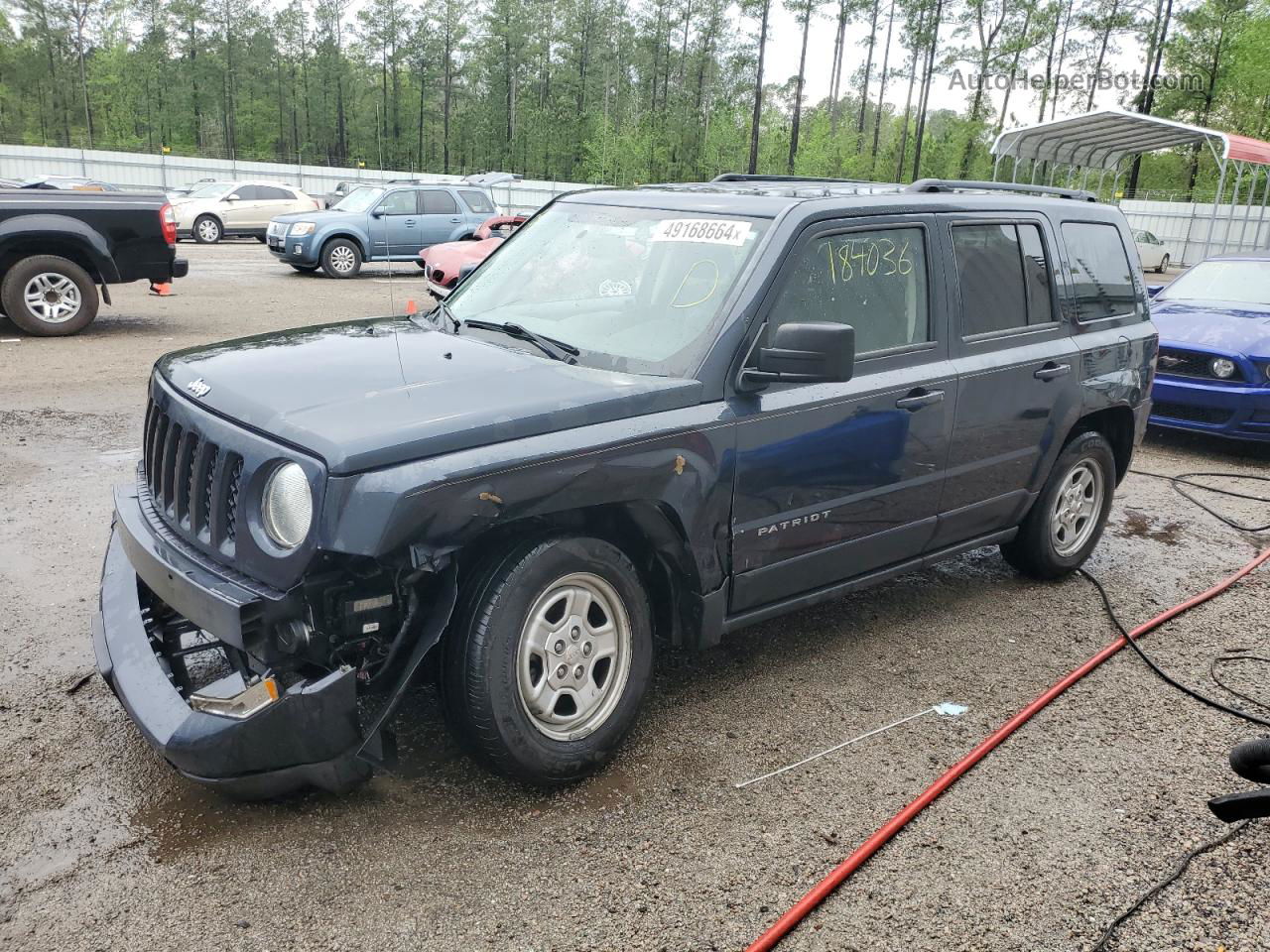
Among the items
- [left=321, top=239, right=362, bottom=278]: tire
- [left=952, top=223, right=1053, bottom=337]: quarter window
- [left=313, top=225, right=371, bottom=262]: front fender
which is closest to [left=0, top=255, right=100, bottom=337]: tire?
[left=313, top=225, right=371, bottom=262]: front fender

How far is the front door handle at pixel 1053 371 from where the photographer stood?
472cm

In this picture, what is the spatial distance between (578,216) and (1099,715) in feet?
9.49

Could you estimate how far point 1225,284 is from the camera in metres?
9.84

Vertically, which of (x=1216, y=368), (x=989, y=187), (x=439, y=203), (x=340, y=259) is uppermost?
(x=989, y=187)

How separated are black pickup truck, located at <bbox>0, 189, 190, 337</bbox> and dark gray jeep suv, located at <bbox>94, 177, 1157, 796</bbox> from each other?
8.08 metres

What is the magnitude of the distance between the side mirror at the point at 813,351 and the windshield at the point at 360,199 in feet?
59.4

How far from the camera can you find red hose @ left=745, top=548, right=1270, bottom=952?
8.96 ft

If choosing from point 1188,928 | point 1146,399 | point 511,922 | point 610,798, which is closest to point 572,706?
point 610,798

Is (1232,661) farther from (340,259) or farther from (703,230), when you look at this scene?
(340,259)

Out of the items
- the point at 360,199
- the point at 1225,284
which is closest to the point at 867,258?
the point at 1225,284

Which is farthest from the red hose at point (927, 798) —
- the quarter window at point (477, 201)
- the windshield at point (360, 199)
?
the windshield at point (360, 199)

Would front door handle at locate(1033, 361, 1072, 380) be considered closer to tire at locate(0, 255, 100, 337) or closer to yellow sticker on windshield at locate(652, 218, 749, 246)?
yellow sticker on windshield at locate(652, 218, 749, 246)

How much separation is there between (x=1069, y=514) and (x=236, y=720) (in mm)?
4203

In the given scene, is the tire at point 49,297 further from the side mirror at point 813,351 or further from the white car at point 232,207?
the white car at point 232,207
